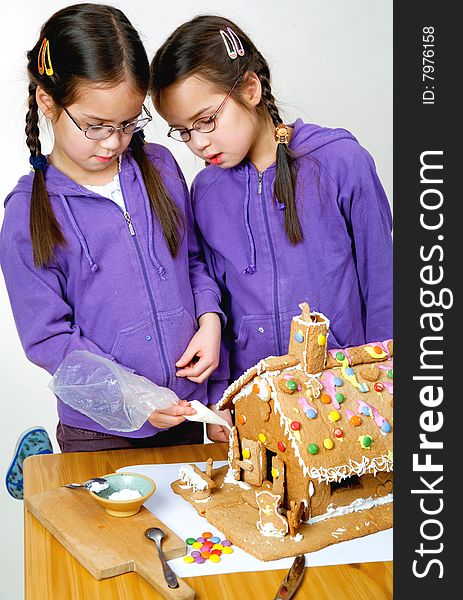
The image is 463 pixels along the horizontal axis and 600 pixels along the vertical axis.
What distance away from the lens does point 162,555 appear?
1229mm

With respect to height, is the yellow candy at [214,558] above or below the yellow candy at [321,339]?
below

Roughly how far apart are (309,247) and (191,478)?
0.53 metres

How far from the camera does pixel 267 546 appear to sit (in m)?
1.28

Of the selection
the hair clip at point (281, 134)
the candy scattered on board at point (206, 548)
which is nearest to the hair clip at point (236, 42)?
the hair clip at point (281, 134)

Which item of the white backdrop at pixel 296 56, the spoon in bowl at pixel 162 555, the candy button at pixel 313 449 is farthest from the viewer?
the white backdrop at pixel 296 56

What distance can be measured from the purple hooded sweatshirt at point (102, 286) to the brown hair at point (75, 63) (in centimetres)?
2

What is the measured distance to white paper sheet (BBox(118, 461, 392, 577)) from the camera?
124cm

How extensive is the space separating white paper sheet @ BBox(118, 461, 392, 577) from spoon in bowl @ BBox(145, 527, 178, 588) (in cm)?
3

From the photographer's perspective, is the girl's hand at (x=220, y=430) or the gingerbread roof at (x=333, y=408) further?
the girl's hand at (x=220, y=430)

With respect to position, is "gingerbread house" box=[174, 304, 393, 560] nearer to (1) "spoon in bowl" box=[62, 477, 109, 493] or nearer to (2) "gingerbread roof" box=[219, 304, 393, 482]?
(2) "gingerbread roof" box=[219, 304, 393, 482]

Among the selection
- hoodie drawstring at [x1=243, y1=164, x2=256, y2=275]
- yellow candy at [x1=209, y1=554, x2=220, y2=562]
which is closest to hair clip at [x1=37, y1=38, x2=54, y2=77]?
hoodie drawstring at [x1=243, y1=164, x2=256, y2=275]

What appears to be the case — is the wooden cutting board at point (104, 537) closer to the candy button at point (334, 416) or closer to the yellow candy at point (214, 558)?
the yellow candy at point (214, 558)

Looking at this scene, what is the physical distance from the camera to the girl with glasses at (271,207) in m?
1.66

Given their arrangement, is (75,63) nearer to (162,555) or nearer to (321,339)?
(321,339)
